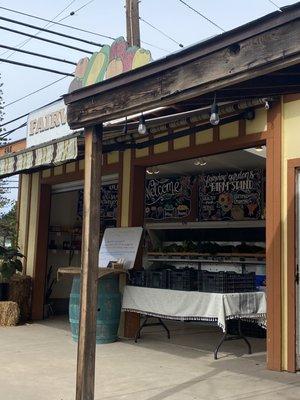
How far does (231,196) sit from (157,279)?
3.25 meters

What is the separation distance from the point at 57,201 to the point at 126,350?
564cm

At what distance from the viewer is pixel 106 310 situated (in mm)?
8078

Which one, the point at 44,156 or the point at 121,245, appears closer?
the point at 44,156

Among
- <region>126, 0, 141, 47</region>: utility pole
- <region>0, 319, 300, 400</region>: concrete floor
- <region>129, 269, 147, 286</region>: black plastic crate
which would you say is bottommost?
<region>0, 319, 300, 400</region>: concrete floor

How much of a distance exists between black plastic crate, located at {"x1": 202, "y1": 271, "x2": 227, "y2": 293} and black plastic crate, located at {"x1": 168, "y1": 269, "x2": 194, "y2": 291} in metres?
0.29

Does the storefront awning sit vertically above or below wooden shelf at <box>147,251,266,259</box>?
above

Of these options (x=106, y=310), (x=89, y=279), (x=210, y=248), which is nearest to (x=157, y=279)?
(x=106, y=310)

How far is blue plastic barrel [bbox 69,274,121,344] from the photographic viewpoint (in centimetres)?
808

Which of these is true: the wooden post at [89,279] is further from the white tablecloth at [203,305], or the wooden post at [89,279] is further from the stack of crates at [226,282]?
the stack of crates at [226,282]

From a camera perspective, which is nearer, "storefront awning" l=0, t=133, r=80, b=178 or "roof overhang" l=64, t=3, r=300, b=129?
"roof overhang" l=64, t=3, r=300, b=129

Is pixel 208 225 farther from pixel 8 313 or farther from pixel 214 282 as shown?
pixel 8 313

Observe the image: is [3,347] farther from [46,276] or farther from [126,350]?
[46,276]

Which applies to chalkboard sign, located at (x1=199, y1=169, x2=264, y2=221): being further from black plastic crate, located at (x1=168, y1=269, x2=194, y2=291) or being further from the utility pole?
the utility pole

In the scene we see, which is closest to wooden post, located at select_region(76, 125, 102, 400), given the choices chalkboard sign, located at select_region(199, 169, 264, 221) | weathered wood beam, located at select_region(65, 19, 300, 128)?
weathered wood beam, located at select_region(65, 19, 300, 128)
